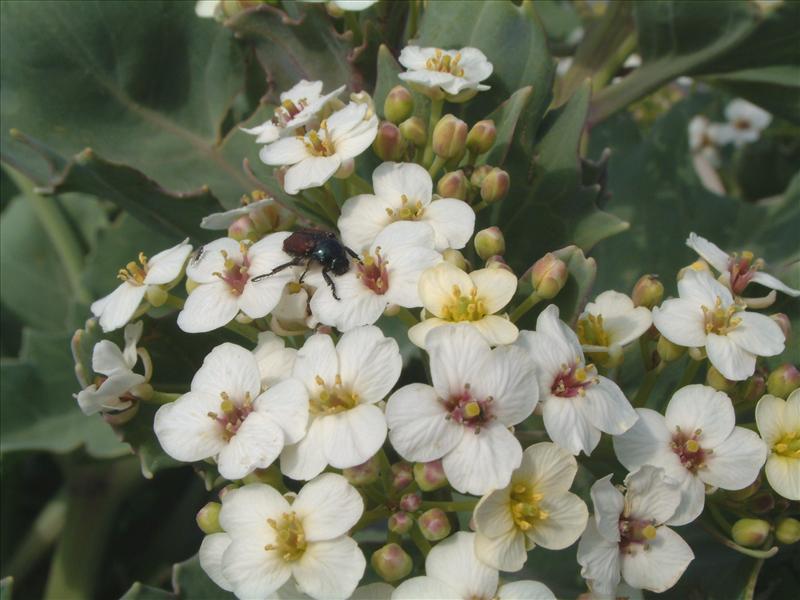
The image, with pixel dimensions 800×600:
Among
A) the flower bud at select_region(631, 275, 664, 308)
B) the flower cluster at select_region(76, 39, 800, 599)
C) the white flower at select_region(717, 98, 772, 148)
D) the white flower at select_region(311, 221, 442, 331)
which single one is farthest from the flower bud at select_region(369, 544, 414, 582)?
the white flower at select_region(717, 98, 772, 148)

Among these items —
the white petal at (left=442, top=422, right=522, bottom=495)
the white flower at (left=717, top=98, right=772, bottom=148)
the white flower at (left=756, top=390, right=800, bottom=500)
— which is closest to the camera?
the white petal at (left=442, top=422, right=522, bottom=495)

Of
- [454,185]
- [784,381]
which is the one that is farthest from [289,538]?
[784,381]

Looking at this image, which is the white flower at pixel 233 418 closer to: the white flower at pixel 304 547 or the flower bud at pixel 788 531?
the white flower at pixel 304 547

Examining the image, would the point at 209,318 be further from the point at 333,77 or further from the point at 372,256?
the point at 333,77

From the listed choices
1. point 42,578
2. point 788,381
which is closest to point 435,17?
point 788,381

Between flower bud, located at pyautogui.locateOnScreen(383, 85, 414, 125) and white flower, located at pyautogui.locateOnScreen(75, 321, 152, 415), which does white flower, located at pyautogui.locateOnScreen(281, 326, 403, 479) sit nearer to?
white flower, located at pyautogui.locateOnScreen(75, 321, 152, 415)

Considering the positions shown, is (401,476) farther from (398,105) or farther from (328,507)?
(398,105)

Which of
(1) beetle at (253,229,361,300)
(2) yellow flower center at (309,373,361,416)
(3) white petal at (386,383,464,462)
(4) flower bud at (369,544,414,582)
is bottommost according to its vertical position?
(4) flower bud at (369,544,414,582)
